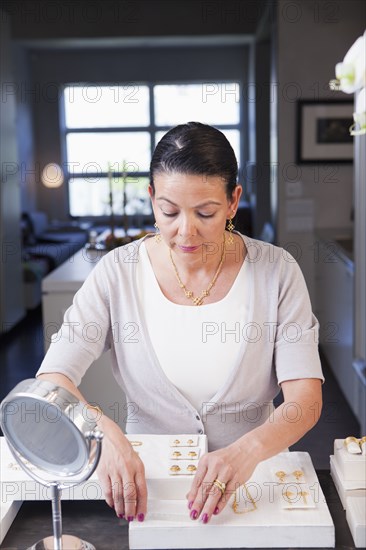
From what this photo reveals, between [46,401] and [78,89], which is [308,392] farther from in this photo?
[78,89]

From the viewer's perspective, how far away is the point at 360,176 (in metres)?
3.95

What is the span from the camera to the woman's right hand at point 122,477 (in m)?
1.36

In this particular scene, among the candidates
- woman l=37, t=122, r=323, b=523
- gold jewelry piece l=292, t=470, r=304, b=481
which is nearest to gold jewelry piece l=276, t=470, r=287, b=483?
gold jewelry piece l=292, t=470, r=304, b=481

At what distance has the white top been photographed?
1823 mm

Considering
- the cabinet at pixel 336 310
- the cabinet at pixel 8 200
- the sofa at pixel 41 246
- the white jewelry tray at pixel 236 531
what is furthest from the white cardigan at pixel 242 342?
the sofa at pixel 41 246

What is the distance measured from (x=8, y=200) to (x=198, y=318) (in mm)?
5199

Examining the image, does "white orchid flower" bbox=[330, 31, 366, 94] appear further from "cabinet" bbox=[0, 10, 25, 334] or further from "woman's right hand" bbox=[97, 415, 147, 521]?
"cabinet" bbox=[0, 10, 25, 334]

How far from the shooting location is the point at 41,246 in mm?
9750

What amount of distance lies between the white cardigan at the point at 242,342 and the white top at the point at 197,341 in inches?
1.0

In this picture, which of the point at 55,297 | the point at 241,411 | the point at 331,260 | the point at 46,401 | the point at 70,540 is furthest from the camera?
the point at 331,260

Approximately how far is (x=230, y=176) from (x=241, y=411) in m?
0.59

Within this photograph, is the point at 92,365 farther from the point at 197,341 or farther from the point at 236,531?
the point at 236,531

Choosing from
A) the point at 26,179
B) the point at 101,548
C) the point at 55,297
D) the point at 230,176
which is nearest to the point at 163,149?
the point at 230,176

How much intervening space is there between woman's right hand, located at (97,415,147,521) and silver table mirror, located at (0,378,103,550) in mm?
107
